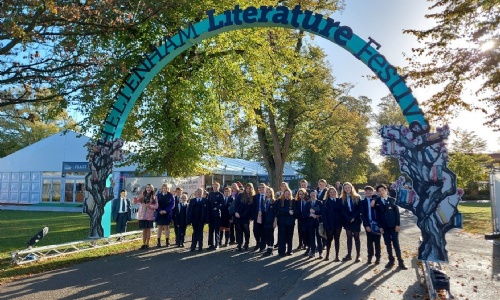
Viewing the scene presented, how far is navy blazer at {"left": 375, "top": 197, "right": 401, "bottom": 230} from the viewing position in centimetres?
856

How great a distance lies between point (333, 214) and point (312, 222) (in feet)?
2.32

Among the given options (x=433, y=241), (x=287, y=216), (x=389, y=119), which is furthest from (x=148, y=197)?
(x=389, y=119)

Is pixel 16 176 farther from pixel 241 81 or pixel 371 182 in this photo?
pixel 371 182

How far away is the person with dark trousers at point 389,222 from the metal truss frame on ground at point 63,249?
7483 mm

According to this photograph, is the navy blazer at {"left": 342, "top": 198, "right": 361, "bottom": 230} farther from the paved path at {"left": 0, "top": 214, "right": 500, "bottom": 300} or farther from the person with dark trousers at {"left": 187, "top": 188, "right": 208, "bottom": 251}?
the person with dark trousers at {"left": 187, "top": 188, "right": 208, "bottom": 251}

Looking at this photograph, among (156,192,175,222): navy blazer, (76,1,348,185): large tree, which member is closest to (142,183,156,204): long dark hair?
(156,192,175,222): navy blazer

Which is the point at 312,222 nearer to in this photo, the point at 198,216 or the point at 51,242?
the point at 198,216

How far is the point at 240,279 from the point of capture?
747cm

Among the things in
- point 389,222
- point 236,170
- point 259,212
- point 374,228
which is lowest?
point 374,228

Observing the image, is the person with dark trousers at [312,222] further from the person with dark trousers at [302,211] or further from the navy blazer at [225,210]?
the navy blazer at [225,210]

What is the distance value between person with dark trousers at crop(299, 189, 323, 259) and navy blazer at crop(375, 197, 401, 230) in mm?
1533

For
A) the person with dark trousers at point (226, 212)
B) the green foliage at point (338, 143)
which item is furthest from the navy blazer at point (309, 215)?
the green foliage at point (338, 143)

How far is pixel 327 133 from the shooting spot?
1251 inches

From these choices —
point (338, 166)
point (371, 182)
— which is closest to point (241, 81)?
point (338, 166)
